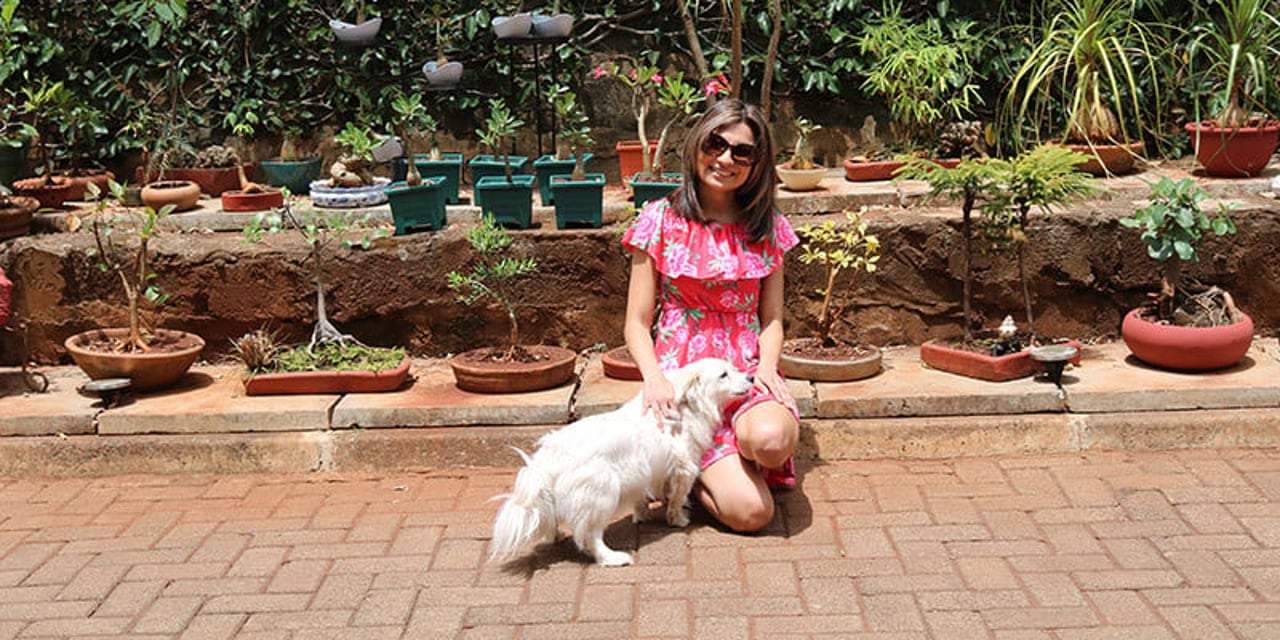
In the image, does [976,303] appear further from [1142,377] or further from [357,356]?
[357,356]

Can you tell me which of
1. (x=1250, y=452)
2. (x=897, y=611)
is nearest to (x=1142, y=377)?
(x=1250, y=452)

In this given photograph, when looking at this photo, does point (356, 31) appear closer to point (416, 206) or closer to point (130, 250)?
point (416, 206)

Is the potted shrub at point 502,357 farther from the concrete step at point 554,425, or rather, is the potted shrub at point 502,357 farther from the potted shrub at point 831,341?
the potted shrub at point 831,341

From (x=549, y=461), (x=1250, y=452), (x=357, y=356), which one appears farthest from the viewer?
(x=357, y=356)

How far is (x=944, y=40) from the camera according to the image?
7242mm

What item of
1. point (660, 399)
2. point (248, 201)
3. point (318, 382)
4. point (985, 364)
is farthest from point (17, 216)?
point (985, 364)

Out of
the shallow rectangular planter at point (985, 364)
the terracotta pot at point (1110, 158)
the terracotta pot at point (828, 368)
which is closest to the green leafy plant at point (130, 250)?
the terracotta pot at point (828, 368)

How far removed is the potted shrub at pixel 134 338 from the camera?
5.45 metres

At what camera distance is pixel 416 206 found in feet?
19.7

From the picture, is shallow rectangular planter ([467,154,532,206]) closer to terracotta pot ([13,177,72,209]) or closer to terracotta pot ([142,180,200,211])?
terracotta pot ([142,180,200,211])

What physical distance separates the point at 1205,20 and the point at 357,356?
201 inches

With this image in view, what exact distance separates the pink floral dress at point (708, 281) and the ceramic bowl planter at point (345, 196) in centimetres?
222

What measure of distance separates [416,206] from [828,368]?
6.86 feet

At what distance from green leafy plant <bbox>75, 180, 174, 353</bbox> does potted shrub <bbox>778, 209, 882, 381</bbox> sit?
282 centimetres
